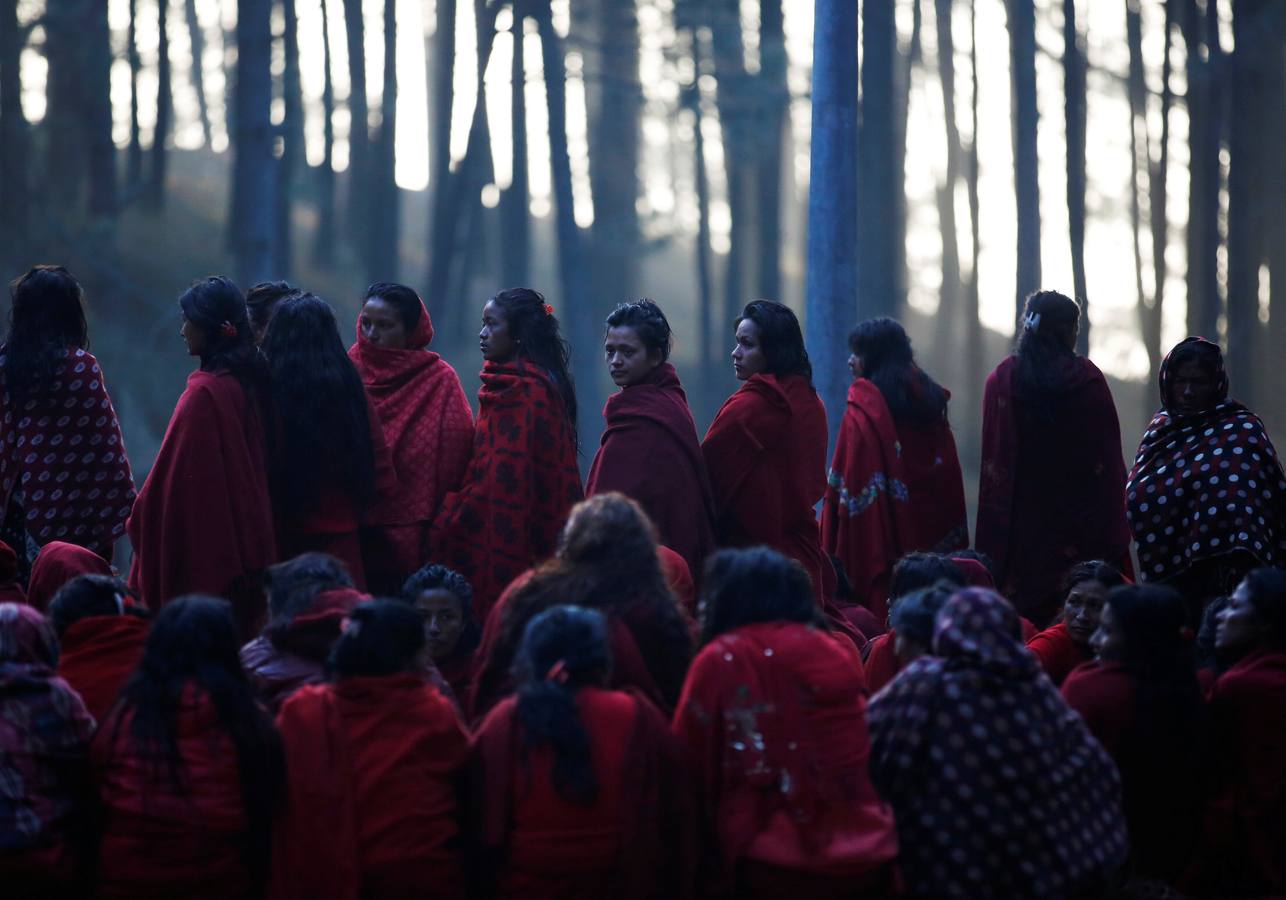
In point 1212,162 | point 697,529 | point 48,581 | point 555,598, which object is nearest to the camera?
point 555,598

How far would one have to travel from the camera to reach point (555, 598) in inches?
202

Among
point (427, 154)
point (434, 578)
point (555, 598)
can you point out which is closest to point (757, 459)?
point (434, 578)

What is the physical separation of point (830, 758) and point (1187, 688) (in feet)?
5.01

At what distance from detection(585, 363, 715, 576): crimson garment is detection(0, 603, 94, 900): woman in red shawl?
2791mm

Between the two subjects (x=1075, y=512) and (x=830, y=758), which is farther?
(x=1075, y=512)

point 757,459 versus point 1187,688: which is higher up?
point 757,459

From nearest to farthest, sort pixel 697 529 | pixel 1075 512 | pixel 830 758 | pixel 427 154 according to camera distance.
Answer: pixel 830 758
pixel 697 529
pixel 1075 512
pixel 427 154

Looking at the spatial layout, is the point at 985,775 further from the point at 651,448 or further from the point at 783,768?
the point at 651,448

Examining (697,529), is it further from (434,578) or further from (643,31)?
(643,31)

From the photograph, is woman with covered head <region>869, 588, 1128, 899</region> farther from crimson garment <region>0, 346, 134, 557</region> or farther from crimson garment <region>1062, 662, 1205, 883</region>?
crimson garment <region>0, 346, 134, 557</region>

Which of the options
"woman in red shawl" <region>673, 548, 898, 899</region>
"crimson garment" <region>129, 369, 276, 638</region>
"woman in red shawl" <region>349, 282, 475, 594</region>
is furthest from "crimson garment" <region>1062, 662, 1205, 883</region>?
"crimson garment" <region>129, 369, 276, 638</region>

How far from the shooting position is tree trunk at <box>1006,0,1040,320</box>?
1741 centimetres

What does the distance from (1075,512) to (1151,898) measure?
9.17 ft

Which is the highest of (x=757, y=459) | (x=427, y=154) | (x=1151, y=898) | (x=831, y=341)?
(x=427, y=154)
